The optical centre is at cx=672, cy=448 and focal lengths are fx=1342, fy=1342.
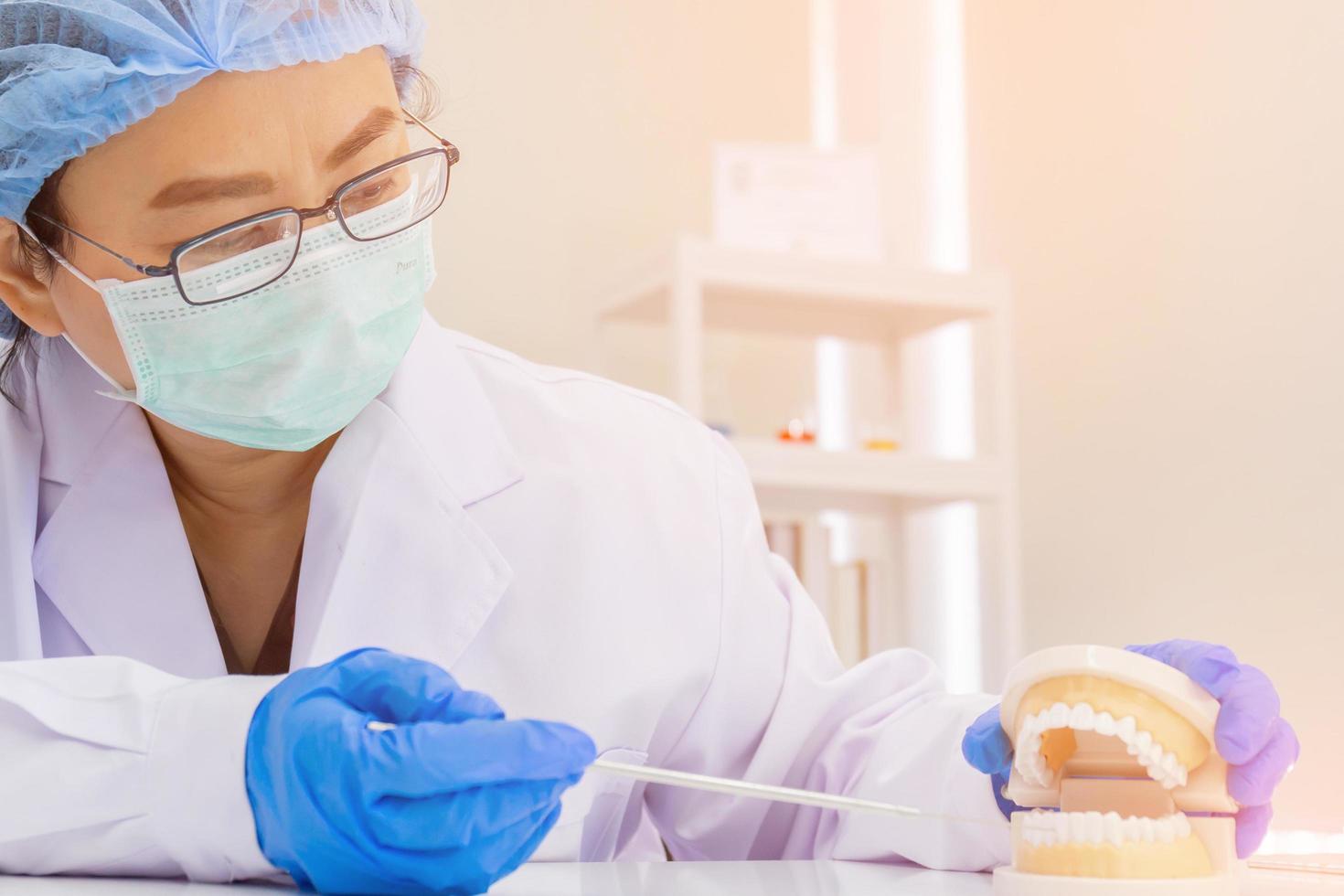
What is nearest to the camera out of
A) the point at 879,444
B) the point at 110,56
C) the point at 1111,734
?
the point at 1111,734

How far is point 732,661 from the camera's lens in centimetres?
127

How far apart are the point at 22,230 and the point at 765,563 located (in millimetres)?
763

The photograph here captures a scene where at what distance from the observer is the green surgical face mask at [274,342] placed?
3.76 feet

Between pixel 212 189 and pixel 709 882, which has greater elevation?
pixel 212 189

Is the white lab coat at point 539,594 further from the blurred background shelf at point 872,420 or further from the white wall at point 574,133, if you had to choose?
the white wall at point 574,133

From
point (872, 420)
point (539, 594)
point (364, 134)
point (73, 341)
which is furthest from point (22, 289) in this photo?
point (872, 420)

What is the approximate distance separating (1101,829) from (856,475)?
1972 millimetres

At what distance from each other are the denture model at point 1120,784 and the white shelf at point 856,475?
1.72 meters

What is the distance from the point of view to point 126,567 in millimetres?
1242

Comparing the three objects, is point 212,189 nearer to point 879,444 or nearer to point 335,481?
point 335,481

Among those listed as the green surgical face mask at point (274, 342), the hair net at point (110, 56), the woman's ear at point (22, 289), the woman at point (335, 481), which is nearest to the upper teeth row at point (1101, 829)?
the woman at point (335, 481)

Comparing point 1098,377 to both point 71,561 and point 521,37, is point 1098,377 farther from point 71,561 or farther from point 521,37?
point 71,561

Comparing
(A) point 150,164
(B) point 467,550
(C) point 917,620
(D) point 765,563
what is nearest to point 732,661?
(D) point 765,563

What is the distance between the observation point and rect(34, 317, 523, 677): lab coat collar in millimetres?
1185
